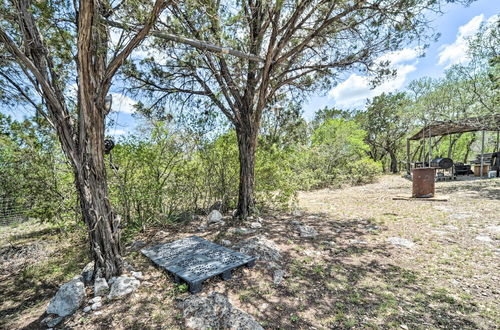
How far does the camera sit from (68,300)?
2117 mm

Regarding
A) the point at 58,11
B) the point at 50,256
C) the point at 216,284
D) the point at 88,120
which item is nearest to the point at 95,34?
the point at 58,11

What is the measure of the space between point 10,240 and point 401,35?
8.53m

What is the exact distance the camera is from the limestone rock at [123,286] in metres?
2.25

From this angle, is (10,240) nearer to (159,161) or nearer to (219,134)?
(159,161)

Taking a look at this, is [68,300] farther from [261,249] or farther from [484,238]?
[484,238]

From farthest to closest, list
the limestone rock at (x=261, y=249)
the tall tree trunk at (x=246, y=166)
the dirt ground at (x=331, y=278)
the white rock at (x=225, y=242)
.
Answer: the tall tree trunk at (x=246, y=166)
the white rock at (x=225, y=242)
the limestone rock at (x=261, y=249)
the dirt ground at (x=331, y=278)

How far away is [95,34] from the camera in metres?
2.12

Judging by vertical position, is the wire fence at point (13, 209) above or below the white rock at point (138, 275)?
above

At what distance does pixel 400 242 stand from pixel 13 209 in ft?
21.1

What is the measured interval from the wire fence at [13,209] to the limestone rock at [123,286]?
8.20 feet

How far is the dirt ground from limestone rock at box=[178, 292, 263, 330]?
0.32ft

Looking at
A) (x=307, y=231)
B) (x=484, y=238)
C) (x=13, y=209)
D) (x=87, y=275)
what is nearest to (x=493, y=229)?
(x=484, y=238)

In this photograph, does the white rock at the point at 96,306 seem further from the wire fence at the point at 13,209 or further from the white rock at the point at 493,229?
the white rock at the point at 493,229

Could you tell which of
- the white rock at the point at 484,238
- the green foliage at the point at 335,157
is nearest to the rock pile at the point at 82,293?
the white rock at the point at 484,238
